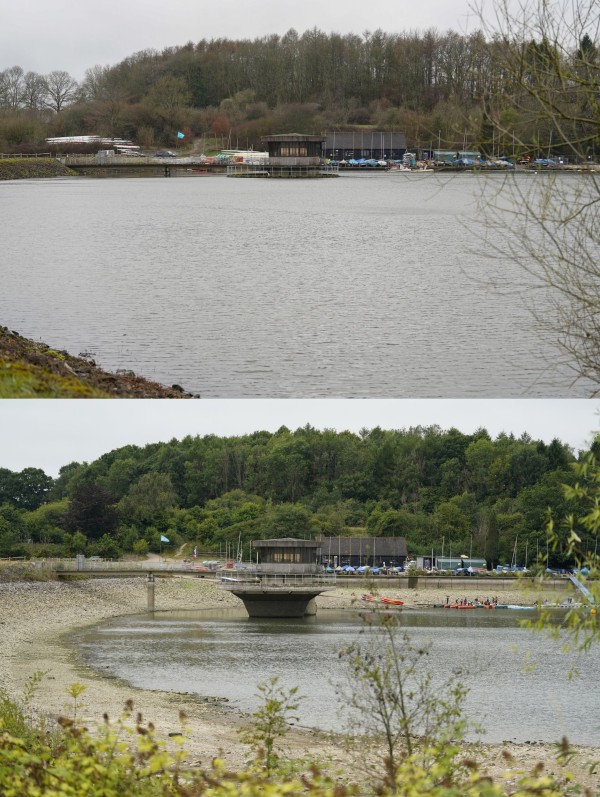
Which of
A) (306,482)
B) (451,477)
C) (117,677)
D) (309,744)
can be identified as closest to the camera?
(309,744)

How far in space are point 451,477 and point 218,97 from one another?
62.2 m

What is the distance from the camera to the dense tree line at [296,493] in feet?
178

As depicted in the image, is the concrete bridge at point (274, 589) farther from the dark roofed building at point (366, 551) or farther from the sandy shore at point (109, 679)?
the dark roofed building at point (366, 551)

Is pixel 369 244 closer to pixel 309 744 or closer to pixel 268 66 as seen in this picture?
pixel 309 744

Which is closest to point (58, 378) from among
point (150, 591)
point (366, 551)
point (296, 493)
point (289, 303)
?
point (289, 303)

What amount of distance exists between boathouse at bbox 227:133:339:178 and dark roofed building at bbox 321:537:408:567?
50.6 m

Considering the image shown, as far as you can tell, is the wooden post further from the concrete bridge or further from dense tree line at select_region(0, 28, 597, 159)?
dense tree line at select_region(0, 28, 597, 159)

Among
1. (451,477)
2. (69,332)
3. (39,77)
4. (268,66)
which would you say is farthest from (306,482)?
(39,77)

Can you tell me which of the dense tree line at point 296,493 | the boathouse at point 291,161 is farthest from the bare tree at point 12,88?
the dense tree line at point 296,493

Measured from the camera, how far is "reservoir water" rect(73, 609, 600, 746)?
16.0m

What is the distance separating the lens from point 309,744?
43.5 ft

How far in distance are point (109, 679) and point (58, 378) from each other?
6.88 meters

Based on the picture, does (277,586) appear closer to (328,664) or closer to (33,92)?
(328,664)

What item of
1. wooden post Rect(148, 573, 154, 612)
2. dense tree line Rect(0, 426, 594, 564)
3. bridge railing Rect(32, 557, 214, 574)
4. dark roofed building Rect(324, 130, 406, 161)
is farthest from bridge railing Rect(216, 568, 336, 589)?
dark roofed building Rect(324, 130, 406, 161)
